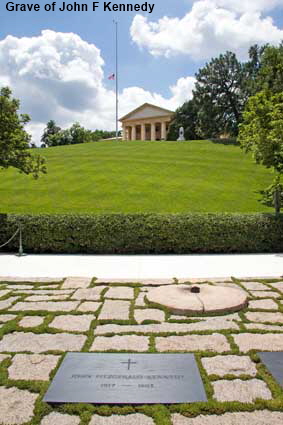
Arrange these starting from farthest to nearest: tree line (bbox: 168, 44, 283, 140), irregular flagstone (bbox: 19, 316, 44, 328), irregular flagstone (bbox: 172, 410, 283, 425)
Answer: tree line (bbox: 168, 44, 283, 140), irregular flagstone (bbox: 19, 316, 44, 328), irregular flagstone (bbox: 172, 410, 283, 425)

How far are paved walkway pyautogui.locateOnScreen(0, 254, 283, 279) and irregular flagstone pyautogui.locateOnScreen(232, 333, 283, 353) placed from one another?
2963 mm

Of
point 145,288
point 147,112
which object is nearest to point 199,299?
point 145,288

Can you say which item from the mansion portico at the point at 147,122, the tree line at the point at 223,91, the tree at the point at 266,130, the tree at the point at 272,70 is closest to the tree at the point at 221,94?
the tree line at the point at 223,91

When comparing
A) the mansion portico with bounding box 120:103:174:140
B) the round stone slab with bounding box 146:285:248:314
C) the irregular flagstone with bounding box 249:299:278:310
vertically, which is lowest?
the irregular flagstone with bounding box 249:299:278:310

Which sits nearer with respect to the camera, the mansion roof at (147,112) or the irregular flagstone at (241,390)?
the irregular flagstone at (241,390)

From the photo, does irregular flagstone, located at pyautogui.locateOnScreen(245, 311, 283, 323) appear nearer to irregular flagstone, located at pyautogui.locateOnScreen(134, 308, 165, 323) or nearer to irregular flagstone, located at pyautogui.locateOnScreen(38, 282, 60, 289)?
irregular flagstone, located at pyautogui.locateOnScreen(134, 308, 165, 323)

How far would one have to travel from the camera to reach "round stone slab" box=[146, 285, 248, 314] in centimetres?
482

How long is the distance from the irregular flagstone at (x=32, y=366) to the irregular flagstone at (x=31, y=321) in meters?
0.80

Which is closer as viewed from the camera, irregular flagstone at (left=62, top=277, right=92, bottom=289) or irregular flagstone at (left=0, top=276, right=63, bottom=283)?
irregular flagstone at (left=62, top=277, right=92, bottom=289)

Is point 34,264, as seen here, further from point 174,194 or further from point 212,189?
point 212,189

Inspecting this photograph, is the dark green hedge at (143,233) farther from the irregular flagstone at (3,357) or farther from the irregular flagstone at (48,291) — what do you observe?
the irregular flagstone at (3,357)

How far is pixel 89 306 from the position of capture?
16.8ft

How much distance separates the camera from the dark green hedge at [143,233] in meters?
9.41

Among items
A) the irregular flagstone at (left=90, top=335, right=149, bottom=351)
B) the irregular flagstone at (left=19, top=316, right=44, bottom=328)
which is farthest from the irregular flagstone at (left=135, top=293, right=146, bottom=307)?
the irregular flagstone at (left=19, top=316, right=44, bottom=328)
